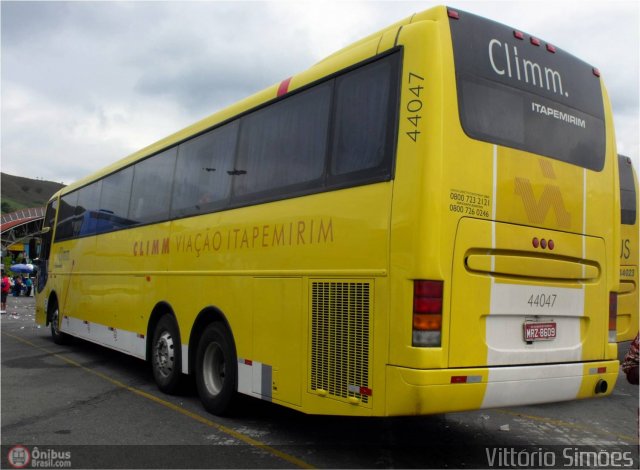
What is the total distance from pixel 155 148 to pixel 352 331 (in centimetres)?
584

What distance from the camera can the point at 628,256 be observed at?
11438mm

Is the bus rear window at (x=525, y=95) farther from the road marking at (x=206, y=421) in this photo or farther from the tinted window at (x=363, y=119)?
the road marking at (x=206, y=421)

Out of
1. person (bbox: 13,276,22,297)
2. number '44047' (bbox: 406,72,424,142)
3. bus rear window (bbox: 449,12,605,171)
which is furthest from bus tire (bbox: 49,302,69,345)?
person (bbox: 13,276,22,297)

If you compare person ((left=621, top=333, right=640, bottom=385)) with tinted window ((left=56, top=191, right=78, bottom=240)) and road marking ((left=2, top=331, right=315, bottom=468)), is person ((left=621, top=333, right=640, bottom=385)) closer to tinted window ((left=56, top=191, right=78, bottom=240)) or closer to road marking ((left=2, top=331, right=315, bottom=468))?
road marking ((left=2, top=331, right=315, bottom=468))

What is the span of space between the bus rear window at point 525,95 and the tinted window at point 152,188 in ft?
16.8

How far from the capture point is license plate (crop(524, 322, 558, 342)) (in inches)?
202

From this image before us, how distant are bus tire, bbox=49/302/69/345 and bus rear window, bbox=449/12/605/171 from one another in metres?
11.8

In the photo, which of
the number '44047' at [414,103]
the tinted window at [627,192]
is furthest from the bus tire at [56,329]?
the tinted window at [627,192]

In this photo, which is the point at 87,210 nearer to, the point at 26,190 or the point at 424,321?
the point at 424,321

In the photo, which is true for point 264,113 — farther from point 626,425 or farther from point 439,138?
point 626,425

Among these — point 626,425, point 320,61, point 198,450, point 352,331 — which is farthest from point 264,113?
point 626,425

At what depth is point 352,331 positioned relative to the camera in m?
5.04

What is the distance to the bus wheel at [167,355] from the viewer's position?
8078 millimetres

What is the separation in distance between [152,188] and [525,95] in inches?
238
